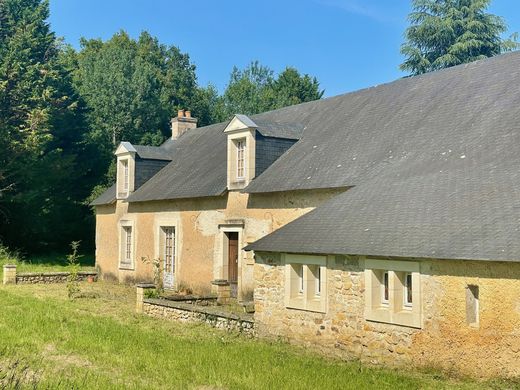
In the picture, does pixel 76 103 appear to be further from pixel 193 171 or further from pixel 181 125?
pixel 193 171

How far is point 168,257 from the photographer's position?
21.7 metres

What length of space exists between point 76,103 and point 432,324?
27.7 m

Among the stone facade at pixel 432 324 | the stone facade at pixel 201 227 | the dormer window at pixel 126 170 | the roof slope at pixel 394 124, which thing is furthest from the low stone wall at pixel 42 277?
the stone facade at pixel 432 324

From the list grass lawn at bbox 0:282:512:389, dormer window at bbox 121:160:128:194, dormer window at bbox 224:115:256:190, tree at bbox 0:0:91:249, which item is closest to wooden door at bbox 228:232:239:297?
dormer window at bbox 224:115:256:190

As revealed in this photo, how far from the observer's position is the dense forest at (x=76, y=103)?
29.5 m

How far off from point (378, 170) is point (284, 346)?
15.4 feet

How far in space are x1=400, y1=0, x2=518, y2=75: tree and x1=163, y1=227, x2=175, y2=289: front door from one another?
1993 centimetres

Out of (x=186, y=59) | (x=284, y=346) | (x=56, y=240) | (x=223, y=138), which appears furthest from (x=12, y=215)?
(x=186, y=59)

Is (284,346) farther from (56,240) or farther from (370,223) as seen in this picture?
(56,240)

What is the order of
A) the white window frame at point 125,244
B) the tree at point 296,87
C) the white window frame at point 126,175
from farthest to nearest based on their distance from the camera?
the tree at point 296,87 → the white window frame at point 126,175 → the white window frame at point 125,244

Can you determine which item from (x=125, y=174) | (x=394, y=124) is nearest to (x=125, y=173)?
(x=125, y=174)

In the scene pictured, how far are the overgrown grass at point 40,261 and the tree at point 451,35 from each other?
837 inches

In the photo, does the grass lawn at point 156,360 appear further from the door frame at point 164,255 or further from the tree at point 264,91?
the tree at point 264,91

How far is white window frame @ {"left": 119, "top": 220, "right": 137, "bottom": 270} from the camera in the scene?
77.0 ft
